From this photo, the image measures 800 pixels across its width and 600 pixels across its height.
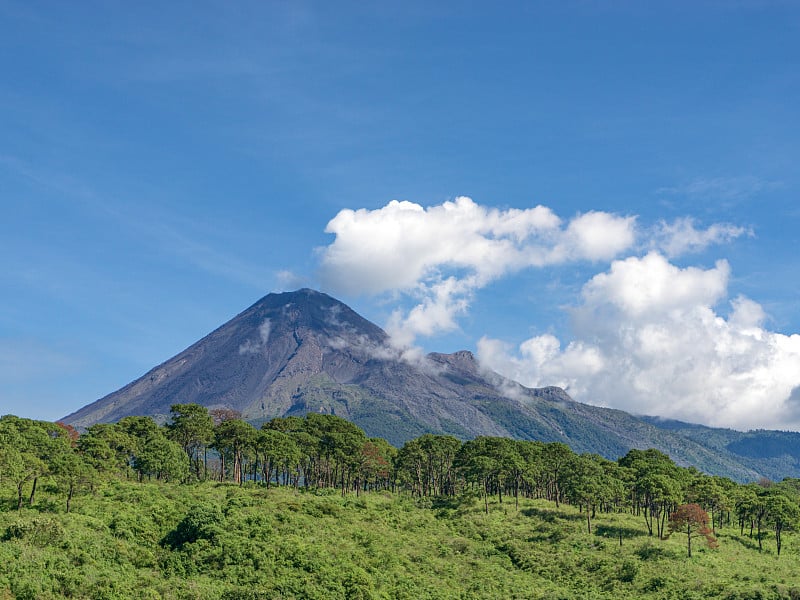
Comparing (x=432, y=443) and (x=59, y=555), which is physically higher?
(x=432, y=443)

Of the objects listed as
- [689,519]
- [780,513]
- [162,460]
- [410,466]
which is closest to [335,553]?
[162,460]

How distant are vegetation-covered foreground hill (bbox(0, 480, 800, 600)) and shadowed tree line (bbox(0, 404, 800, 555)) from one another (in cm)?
504

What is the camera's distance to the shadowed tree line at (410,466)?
9594cm

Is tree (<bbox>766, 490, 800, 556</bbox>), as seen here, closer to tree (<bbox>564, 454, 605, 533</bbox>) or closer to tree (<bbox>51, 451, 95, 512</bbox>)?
tree (<bbox>564, 454, 605, 533</bbox>)

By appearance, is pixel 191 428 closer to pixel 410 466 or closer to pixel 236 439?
pixel 236 439

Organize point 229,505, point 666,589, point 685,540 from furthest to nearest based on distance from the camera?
point 685,540
point 229,505
point 666,589

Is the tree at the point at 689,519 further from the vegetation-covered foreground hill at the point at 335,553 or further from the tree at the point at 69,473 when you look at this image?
the tree at the point at 69,473

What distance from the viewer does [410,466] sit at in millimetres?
129250

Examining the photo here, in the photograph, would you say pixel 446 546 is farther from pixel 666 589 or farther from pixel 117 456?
pixel 117 456

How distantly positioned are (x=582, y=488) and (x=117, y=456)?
2932 inches

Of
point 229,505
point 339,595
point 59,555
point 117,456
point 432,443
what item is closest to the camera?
point 59,555

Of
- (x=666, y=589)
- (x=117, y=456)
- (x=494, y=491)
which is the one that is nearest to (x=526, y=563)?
(x=666, y=589)

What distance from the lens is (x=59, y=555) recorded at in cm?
6066

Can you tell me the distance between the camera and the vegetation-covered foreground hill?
61.9 meters
